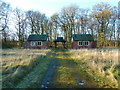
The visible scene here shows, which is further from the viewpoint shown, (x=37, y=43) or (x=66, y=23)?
(x=66, y=23)

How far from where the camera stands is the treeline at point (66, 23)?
27695mm

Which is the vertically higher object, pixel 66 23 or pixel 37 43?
pixel 66 23

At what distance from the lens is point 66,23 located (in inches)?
1384

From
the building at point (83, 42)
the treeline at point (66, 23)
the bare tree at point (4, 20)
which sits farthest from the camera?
the building at point (83, 42)

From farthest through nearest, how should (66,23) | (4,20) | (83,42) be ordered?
(66,23) → (83,42) → (4,20)

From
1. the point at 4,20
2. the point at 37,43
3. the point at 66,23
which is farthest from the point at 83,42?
the point at 4,20

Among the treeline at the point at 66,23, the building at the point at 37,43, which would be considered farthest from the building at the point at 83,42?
the building at the point at 37,43

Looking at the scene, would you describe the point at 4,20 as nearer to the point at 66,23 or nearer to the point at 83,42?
the point at 66,23

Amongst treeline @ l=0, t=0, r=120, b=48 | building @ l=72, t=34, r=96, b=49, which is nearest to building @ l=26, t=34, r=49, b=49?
treeline @ l=0, t=0, r=120, b=48

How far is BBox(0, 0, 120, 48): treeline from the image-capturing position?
27.7 m

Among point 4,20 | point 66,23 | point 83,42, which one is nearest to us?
A: point 4,20

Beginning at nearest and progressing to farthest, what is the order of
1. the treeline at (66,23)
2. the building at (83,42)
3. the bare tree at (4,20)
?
the bare tree at (4,20), the treeline at (66,23), the building at (83,42)

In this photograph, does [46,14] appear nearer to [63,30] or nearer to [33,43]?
[63,30]

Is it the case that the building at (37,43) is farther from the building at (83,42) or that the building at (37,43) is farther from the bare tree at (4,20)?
the building at (83,42)
